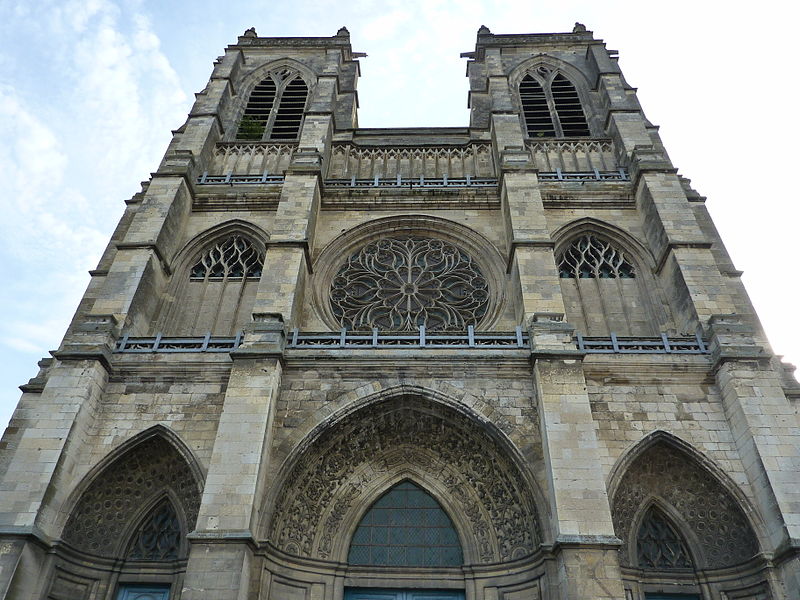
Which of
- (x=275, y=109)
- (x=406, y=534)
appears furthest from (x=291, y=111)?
(x=406, y=534)

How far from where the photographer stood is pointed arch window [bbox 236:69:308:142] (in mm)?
17344

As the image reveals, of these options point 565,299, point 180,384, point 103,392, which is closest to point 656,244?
point 565,299

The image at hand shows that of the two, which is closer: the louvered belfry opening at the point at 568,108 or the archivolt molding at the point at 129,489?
the archivolt molding at the point at 129,489

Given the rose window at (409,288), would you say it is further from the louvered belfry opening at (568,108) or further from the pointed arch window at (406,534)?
the louvered belfry opening at (568,108)

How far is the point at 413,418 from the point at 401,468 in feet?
2.94

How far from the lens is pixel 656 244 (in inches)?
492

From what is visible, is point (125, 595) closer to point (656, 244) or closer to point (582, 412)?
point (582, 412)

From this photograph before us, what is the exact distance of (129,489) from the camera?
31.0ft

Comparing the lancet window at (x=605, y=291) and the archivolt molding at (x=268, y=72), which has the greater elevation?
the archivolt molding at (x=268, y=72)

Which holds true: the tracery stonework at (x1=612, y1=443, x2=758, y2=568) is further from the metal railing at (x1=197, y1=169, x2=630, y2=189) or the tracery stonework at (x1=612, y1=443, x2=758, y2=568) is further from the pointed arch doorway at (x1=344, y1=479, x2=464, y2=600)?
the metal railing at (x1=197, y1=169, x2=630, y2=189)

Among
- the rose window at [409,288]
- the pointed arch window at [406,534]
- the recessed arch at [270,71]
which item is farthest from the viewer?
the recessed arch at [270,71]

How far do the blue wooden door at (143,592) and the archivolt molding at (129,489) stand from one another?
0.56 m

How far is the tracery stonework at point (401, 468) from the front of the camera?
8.97 meters

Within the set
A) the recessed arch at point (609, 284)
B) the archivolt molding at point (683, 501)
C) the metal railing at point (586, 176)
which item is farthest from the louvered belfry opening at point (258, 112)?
the archivolt molding at point (683, 501)
